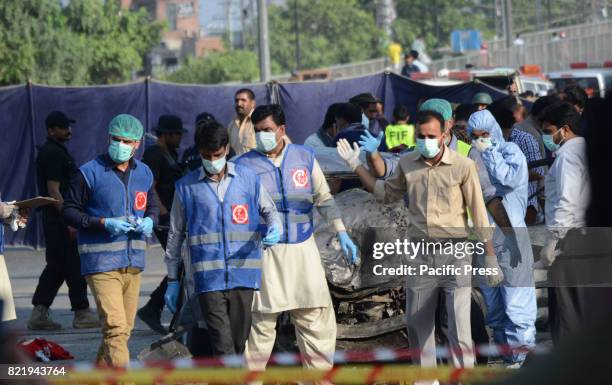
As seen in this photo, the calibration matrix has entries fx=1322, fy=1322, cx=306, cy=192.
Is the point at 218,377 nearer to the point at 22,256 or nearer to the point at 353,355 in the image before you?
the point at 353,355

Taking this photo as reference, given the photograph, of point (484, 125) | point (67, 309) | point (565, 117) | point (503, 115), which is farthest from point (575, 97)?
point (67, 309)

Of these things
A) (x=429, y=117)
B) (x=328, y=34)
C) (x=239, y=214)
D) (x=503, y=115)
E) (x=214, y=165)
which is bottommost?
(x=239, y=214)

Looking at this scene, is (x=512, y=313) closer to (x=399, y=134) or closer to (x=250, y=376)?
(x=250, y=376)

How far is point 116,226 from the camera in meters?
7.59

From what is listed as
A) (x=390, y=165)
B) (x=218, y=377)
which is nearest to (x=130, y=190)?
(x=390, y=165)

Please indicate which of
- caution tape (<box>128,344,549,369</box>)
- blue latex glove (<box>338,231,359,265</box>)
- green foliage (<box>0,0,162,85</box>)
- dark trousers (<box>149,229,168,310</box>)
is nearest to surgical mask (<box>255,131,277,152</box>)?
blue latex glove (<box>338,231,359,265</box>)

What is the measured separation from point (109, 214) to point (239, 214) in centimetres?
99

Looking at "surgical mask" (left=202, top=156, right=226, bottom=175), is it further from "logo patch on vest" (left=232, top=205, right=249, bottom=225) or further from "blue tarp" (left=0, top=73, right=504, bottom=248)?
"blue tarp" (left=0, top=73, right=504, bottom=248)

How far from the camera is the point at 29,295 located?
1340 cm

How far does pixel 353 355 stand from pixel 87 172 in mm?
1893

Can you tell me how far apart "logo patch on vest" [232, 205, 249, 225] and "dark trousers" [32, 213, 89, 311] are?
400cm

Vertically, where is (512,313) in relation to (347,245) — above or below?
below

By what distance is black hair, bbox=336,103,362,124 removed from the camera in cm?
1038

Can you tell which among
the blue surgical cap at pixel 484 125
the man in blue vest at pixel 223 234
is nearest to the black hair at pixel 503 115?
the blue surgical cap at pixel 484 125
